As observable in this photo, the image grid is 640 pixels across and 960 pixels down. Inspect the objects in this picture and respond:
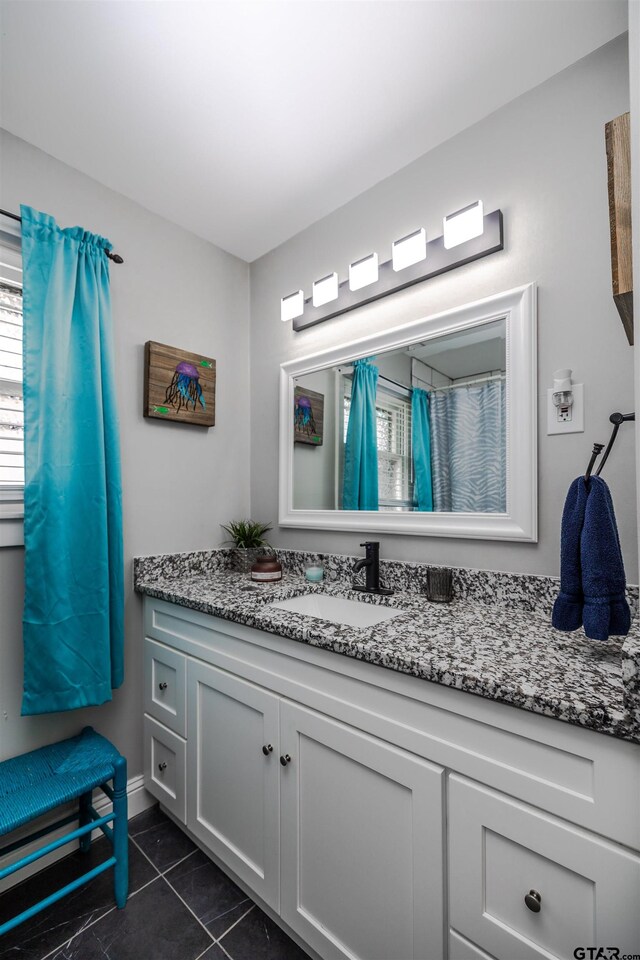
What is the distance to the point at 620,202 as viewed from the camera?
0.81m

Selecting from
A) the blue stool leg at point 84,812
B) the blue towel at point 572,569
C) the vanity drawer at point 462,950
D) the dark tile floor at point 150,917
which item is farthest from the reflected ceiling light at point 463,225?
the blue stool leg at point 84,812

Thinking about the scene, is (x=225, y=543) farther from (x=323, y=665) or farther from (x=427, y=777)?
(x=427, y=777)

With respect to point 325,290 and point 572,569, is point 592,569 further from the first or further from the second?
point 325,290

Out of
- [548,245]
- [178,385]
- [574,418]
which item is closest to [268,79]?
[548,245]

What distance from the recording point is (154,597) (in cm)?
171

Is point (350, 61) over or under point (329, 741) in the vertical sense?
over

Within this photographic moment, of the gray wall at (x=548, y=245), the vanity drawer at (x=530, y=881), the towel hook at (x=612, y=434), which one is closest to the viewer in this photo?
the vanity drawer at (x=530, y=881)

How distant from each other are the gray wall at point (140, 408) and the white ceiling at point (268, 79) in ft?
0.44

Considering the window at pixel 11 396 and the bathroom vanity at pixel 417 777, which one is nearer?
the bathroom vanity at pixel 417 777

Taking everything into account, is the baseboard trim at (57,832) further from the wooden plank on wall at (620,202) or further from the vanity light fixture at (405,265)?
the wooden plank on wall at (620,202)

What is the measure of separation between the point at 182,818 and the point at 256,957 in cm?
48

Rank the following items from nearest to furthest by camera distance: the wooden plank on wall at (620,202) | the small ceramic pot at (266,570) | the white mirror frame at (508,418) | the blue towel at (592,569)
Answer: the wooden plank on wall at (620,202), the blue towel at (592,569), the white mirror frame at (508,418), the small ceramic pot at (266,570)

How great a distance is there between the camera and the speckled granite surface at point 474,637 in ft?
2.37

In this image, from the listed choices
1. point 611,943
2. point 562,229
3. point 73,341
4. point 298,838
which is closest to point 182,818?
point 298,838
